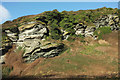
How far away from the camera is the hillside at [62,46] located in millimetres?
14938

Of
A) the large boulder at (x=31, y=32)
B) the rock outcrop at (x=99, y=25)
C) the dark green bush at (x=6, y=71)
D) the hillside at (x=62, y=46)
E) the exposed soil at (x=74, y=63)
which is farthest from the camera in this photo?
the rock outcrop at (x=99, y=25)

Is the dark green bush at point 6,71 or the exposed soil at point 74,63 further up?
the exposed soil at point 74,63

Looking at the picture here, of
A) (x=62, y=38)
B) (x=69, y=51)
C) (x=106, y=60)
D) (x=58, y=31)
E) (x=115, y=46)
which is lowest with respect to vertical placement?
(x=106, y=60)

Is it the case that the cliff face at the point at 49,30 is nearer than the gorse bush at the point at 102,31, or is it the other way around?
the cliff face at the point at 49,30

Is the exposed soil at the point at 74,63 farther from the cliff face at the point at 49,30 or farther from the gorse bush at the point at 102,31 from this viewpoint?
the gorse bush at the point at 102,31

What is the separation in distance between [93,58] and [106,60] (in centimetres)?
260

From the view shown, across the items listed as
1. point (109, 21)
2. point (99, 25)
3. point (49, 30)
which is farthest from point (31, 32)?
point (109, 21)

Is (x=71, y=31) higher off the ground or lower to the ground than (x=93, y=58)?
higher

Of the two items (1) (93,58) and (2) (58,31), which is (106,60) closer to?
(1) (93,58)

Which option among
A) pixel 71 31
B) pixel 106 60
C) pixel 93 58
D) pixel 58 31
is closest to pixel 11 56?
pixel 58 31

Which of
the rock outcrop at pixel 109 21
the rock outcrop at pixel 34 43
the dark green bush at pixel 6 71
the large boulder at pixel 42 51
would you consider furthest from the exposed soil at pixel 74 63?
the rock outcrop at pixel 109 21

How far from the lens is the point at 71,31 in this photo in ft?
84.2

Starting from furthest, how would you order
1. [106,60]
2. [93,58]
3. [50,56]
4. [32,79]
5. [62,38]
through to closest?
[62,38] → [50,56] → [93,58] → [106,60] → [32,79]

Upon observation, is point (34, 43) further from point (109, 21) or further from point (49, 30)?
point (109, 21)
